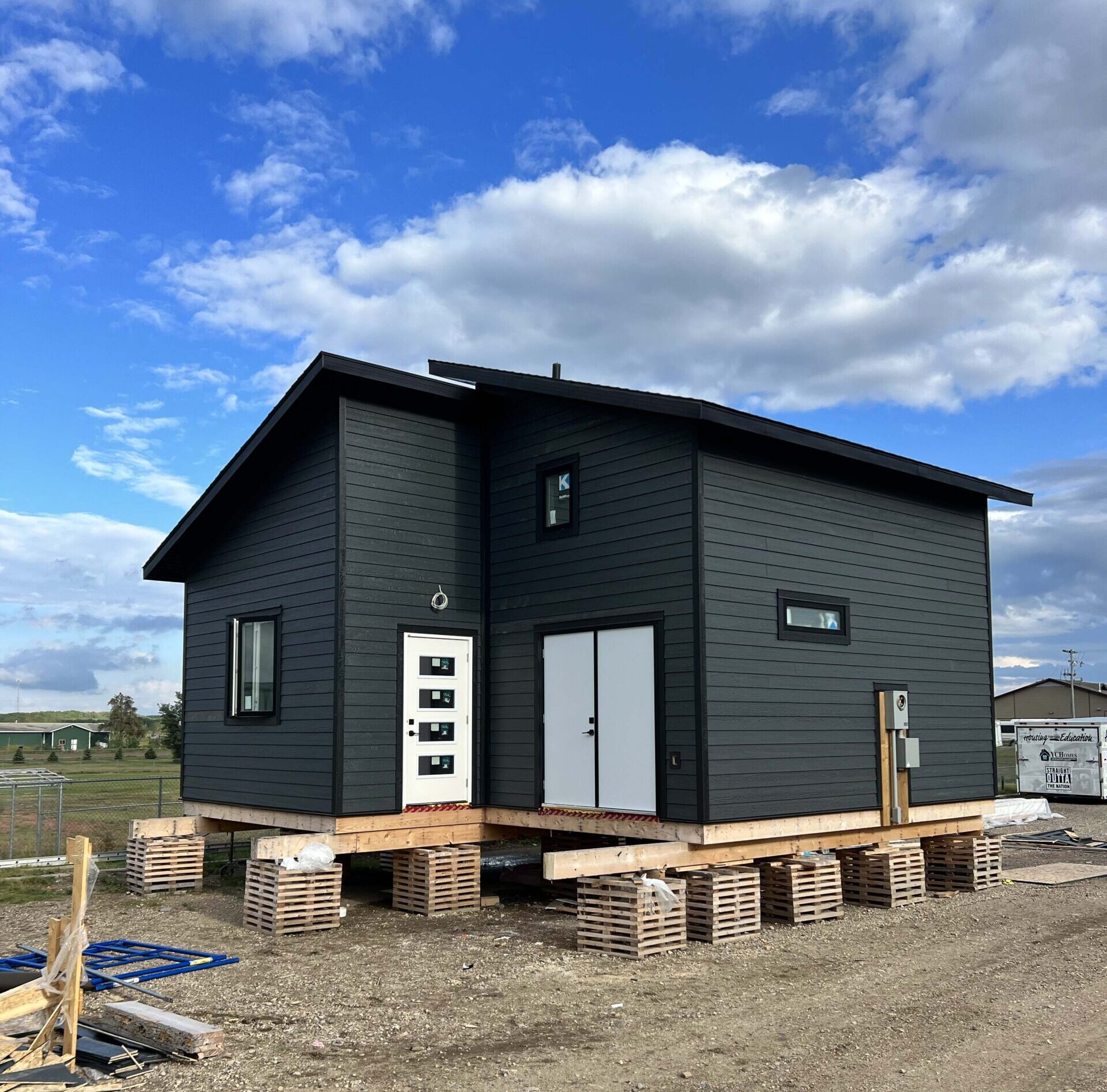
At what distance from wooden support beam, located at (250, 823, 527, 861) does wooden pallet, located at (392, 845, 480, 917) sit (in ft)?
0.56

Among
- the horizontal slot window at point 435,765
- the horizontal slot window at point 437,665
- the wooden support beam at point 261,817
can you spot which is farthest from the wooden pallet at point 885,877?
the wooden support beam at point 261,817

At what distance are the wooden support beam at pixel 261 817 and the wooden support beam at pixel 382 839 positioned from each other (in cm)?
16

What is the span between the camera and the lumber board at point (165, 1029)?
6324 mm

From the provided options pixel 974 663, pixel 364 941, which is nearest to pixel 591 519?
pixel 364 941

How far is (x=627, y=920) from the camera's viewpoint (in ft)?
30.4

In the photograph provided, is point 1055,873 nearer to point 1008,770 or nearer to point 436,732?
point 436,732

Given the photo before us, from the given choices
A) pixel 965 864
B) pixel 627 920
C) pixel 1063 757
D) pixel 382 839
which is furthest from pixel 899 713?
pixel 1063 757

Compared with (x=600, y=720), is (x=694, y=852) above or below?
below

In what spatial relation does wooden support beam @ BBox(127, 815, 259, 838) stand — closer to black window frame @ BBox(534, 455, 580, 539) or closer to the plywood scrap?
black window frame @ BBox(534, 455, 580, 539)

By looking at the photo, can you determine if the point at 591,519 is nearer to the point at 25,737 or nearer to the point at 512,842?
the point at 512,842

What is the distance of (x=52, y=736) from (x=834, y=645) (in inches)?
3641

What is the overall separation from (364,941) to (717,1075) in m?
4.91

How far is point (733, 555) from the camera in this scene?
1100 cm

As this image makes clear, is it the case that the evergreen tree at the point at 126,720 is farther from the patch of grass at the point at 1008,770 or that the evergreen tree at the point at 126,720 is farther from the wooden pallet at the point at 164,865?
the wooden pallet at the point at 164,865
